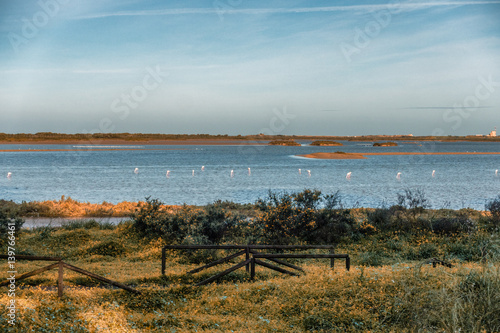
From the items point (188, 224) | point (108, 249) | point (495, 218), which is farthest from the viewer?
point (495, 218)

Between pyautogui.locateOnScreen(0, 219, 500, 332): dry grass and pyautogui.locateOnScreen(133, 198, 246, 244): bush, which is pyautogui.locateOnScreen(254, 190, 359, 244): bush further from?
pyautogui.locateOnScreen(0, 219, 500, 332): dry grass

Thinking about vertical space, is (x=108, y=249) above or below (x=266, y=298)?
below

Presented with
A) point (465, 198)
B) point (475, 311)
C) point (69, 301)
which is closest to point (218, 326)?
point (69, 301)

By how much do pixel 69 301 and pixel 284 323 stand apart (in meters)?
3.93

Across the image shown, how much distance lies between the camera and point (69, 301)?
25.2 ft

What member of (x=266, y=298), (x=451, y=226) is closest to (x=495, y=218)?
(x=451, y=226)

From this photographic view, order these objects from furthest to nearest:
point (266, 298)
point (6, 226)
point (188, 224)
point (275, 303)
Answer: point (188, 224) < point (6, 226) < point (266, 298) < point (275, 303)

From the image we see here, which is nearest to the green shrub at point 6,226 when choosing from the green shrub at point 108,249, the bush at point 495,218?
the green shrub at point 108,249

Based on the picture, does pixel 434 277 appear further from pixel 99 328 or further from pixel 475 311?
pixel 99 328

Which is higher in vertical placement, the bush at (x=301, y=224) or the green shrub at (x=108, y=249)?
the bush at (x=301, y=224)

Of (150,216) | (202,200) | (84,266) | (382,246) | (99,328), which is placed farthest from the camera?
(202,200)

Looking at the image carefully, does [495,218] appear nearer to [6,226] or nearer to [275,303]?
[275,303]

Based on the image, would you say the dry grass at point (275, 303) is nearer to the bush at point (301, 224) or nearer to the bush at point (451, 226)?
the bush at point (301, 224)

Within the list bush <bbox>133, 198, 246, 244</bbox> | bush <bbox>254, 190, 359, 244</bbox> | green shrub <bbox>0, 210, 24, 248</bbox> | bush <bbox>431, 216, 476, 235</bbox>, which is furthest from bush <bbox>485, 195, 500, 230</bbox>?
green shrub <bbox>0, 210, 24, 248</bbox>
